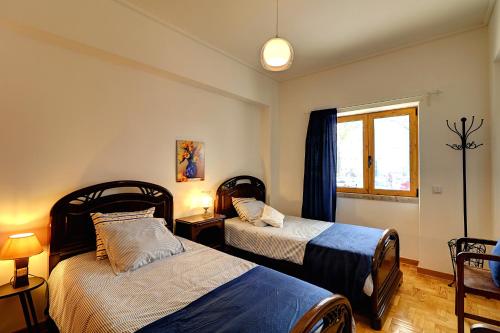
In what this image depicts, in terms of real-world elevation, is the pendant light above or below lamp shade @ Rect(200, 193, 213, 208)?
above

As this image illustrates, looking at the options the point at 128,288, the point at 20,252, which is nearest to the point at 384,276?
the point at 128,288

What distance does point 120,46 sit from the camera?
235 centimetres

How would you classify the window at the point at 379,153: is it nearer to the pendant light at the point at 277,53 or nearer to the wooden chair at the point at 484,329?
the pendant light at the point at 277,53

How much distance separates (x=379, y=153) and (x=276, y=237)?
2.20 metres

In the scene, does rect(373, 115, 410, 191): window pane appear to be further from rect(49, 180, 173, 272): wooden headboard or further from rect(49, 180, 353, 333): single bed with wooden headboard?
rect(49, 180, 173, 272): wooden headboard

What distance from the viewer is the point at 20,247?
1722 mm

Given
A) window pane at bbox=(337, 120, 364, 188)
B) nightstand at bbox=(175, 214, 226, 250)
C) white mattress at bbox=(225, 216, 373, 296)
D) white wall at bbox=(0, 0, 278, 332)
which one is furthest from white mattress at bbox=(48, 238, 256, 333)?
window pane at bbox=(337, 120, 364, 188)

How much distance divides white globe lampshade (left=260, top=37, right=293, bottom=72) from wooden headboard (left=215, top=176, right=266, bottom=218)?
82.1 inches

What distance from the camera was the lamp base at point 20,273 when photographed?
1765 mm

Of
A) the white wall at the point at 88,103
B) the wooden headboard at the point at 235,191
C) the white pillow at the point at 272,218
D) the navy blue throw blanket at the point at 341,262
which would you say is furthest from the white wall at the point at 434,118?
the white wall at the point at 88,103

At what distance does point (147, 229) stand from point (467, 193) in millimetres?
3509

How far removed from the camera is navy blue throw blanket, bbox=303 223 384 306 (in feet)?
7.04

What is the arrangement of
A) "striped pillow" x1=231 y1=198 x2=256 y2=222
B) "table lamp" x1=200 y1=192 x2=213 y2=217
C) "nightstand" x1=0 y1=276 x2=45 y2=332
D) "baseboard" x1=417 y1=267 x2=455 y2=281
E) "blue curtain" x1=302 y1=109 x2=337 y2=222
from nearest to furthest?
"nightstand" x1=0 y1=276 x2=45 y2=332 → "baseboard" x1=417 y1=267 x2=455 y2=281 → "table lamp" x1=200 y1=192 x2=213 y2=217 → "striped pillow" x1=231 y1=198 x2=256 y2=222 → "blue curtain" x1=302 y1=109 x2=337 y2=222

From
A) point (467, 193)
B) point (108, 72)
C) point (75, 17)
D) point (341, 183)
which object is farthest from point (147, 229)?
point (467, 193)
